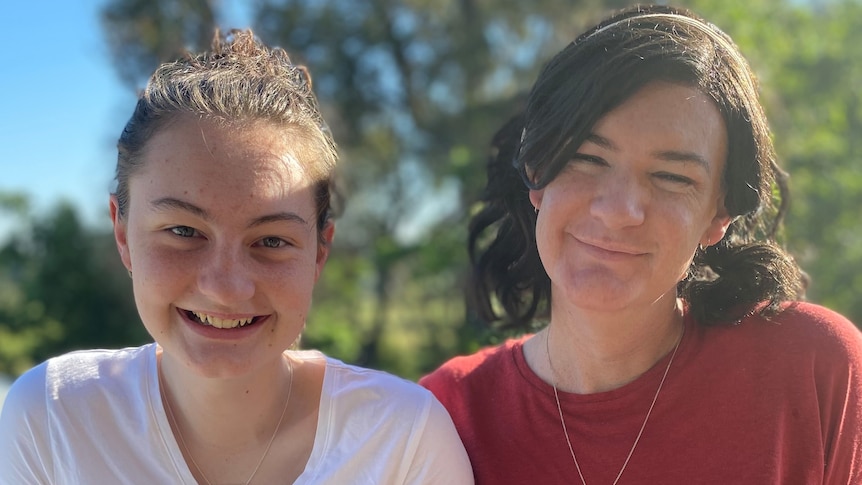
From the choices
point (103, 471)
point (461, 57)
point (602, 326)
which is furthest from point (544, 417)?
point (461, 57)

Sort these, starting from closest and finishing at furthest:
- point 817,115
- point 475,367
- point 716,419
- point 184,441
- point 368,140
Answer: point 716,419 < point 184,441 < point 475,367 < point 817,115 < point 368,140

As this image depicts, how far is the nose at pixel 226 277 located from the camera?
68.7 inches

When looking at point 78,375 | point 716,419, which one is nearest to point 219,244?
point 78,375

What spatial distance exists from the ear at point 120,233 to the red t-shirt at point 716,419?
3.32 ft

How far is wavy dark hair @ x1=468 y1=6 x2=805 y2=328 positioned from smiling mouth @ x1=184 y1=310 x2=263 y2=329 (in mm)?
798

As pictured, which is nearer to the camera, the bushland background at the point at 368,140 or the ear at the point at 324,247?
the ear at the point at 324,247

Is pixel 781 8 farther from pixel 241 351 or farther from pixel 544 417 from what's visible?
pixel 241 351

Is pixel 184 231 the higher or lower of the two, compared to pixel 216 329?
higher

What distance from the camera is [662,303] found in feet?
6.50

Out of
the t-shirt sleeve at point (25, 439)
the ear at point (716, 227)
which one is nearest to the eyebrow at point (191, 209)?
the t-shirt sleeve at point (25, 439)

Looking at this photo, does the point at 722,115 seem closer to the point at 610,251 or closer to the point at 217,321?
the point at 610,251

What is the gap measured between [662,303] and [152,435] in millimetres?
1347

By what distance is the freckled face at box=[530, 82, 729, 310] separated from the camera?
1.74 meters

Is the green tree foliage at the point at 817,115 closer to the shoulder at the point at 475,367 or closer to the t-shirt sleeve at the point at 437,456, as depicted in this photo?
the shoulder at the point at 475,367
